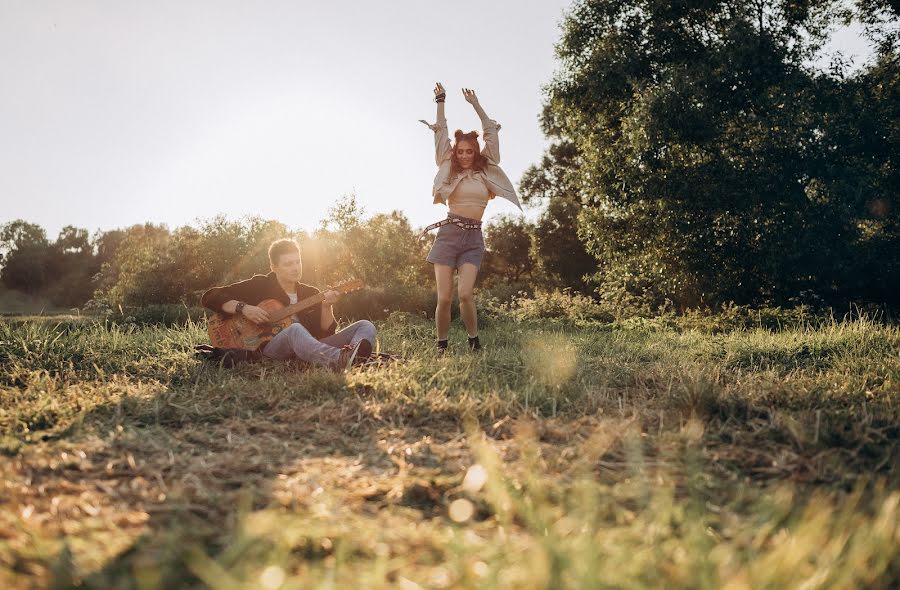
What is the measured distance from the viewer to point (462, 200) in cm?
562

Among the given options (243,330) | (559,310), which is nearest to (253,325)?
(243,330)

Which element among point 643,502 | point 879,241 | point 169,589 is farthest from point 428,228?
point 879,241

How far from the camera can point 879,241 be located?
10633 millimetres

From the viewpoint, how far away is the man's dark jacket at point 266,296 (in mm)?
4807

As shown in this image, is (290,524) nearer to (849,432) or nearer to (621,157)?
(849,432)

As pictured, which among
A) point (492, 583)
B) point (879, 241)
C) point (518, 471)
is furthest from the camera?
point (879, 241)

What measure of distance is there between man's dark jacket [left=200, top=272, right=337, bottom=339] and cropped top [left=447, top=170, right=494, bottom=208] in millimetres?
1635

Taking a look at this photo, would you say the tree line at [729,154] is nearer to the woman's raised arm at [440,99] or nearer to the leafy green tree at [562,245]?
the woman's raised arm at [440,99]

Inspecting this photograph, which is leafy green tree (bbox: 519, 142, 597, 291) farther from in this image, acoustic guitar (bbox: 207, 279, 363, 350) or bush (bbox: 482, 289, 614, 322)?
acoustic guitar (bbox: 207, 279, 363, 350)

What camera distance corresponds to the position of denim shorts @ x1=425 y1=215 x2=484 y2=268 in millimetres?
5578

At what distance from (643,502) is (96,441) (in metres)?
2.16

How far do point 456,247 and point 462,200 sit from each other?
1.52 feet

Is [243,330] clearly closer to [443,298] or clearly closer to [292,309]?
[292,309]

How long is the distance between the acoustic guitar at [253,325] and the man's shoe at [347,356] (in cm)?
63
